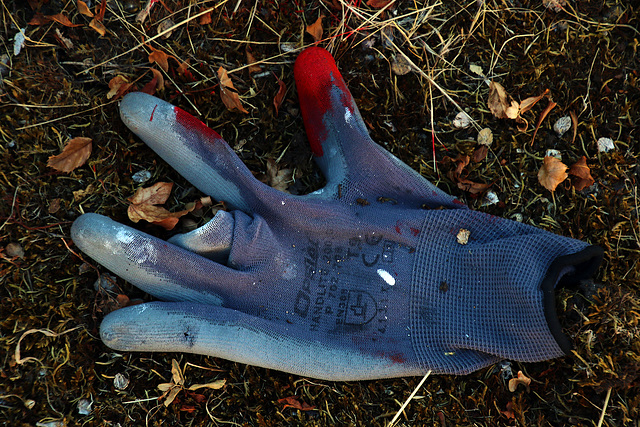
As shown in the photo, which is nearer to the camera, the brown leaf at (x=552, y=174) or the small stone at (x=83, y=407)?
the small stone at (x=83, y=407)

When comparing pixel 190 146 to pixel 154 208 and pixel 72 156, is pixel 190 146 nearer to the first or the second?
pixel 154 208

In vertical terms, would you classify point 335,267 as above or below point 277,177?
below

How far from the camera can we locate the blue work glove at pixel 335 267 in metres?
1.82

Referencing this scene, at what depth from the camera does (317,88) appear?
2141mm

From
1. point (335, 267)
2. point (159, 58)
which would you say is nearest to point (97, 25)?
point (159, 58)

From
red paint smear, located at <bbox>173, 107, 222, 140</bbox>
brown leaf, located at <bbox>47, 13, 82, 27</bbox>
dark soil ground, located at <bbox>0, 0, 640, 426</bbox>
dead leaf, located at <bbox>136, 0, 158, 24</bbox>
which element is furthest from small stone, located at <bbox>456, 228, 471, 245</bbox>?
brown leaf, located at <bbox>47, 13, 82, 27</bbox>

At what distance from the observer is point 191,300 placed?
192 cm

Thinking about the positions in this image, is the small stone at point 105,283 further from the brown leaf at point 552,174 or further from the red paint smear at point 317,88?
the brown leaf at point 552,174

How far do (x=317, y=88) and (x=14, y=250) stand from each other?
1572mm

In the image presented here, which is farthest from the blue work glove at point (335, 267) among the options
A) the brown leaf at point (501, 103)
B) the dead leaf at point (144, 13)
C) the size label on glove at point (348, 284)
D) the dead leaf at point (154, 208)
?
the brown leaf at point (501, 103)

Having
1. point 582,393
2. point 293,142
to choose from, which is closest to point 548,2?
point 293,142

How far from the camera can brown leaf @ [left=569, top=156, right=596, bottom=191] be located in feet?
7.07

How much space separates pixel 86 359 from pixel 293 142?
1370mm

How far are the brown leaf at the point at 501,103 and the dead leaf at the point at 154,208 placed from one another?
5.14 feet
